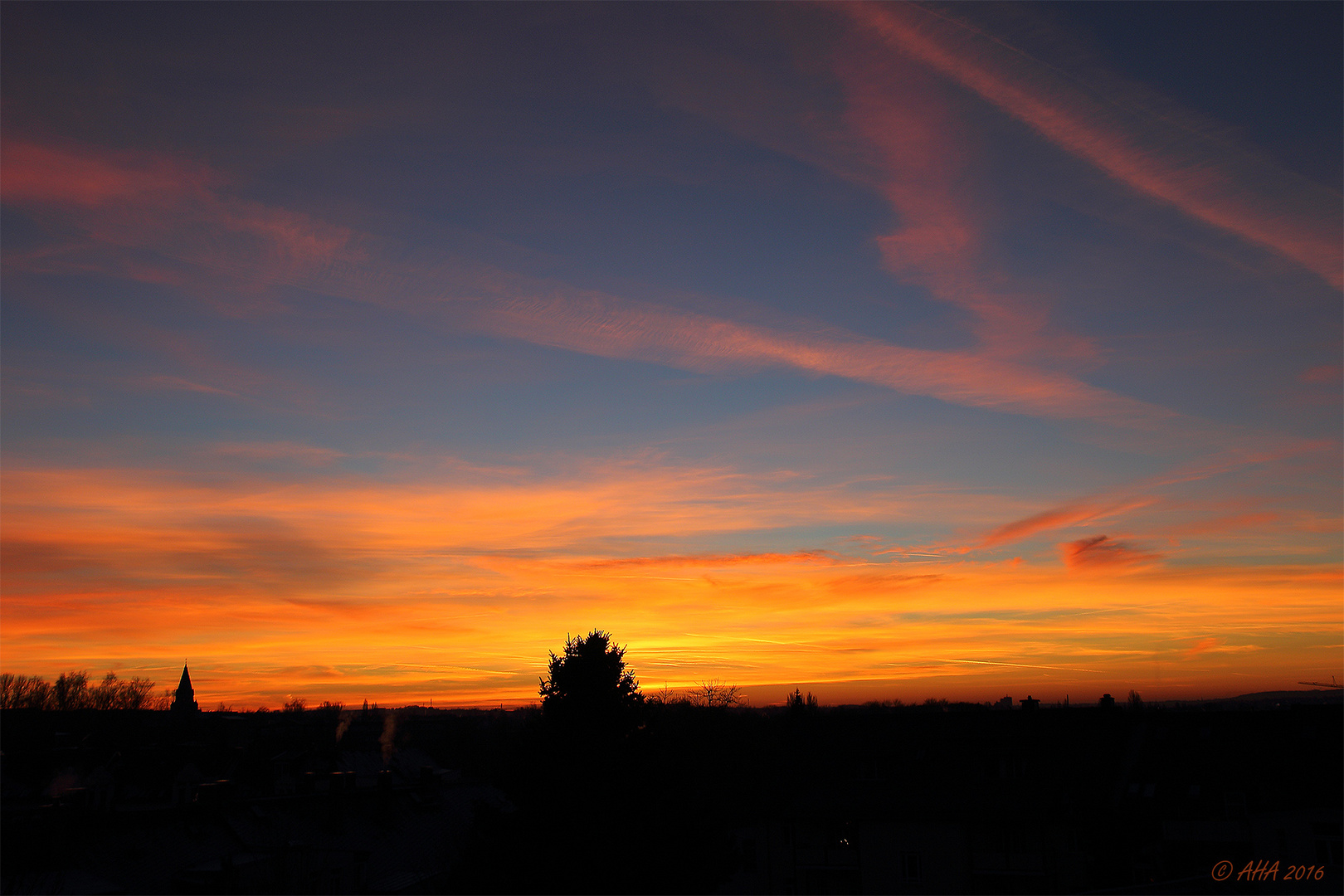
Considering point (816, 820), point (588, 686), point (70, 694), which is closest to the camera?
point (588, 686)

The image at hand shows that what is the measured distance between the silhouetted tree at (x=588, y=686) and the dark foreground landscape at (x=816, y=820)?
0.46 meters

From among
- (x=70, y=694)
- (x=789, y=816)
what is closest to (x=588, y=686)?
(x=789, y=816)

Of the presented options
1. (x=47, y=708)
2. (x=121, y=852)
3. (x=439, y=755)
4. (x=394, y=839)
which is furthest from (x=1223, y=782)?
(x=47, y=708)

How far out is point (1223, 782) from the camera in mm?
39875

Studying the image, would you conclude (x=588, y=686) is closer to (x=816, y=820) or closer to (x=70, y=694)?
(x=816, y=820)

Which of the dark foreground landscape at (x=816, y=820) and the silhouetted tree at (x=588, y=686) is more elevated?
the silhouetted tree at (x=588, y=686)

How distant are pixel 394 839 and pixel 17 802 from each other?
28084 mm

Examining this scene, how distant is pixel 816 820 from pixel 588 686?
24158 millimetres

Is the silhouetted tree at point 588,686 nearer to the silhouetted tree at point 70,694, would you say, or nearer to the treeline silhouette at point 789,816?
the treeline silhouette at point 789,816

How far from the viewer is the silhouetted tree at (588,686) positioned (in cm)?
2244

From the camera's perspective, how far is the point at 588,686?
22.6 metres

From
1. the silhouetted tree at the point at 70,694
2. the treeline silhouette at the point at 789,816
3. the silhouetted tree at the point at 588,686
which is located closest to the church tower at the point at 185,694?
the silhouetted tree at the point at 70,694

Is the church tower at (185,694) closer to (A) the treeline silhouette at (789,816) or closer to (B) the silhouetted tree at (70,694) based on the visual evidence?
(B) the silhouetted tree at (70,694)

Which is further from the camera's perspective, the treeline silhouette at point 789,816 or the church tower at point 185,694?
the church tower at point 185,694
